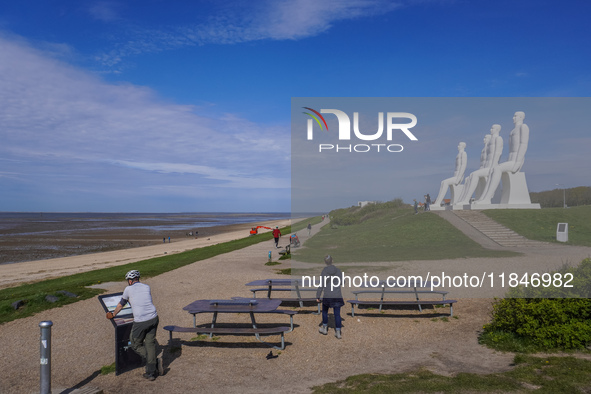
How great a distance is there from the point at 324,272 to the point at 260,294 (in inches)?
184

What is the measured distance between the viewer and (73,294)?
1231 centimetres

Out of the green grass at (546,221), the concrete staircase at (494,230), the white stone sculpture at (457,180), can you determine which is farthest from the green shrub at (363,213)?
the green grass at (546,221)

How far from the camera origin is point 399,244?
79.1 ft

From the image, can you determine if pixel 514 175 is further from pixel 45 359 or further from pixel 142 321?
pixel 45 359

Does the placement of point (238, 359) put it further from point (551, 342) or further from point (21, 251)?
point (21, 251)

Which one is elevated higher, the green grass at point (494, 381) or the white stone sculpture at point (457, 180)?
the white stone sculpture at point (457, 180)

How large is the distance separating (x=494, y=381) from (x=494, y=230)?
21.2m

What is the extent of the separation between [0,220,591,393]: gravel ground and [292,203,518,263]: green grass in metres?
9.26

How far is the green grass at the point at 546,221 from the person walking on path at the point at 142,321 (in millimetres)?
21700

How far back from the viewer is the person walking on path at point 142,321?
658 cm

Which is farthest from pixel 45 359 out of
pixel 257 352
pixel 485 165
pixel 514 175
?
pixel 485 165

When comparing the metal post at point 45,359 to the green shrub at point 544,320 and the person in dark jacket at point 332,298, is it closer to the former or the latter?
the person in dark jacket at point 332,298

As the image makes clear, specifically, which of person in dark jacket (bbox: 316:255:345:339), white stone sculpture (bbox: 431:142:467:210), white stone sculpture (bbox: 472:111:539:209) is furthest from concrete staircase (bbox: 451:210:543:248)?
person in dark jacket (bbox: 316:255:345:339)

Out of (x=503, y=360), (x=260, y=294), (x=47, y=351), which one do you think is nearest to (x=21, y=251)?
(x=260, y=294)
